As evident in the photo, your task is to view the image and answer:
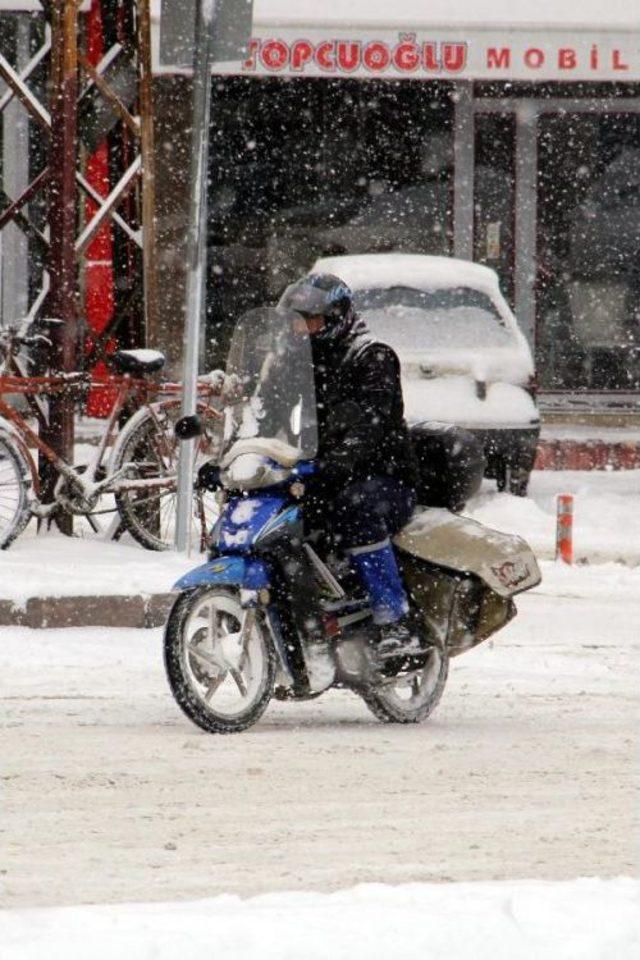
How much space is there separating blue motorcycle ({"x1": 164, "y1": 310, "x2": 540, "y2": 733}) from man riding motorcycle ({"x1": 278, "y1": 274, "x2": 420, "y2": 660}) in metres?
A: 0.07

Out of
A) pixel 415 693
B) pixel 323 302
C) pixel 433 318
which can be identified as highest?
pixel 433 318

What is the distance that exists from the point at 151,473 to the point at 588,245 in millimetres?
11944

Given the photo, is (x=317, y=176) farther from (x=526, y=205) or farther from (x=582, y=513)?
(x=582, y=513)

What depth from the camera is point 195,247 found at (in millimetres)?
10797

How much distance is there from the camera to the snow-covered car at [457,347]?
560 inches

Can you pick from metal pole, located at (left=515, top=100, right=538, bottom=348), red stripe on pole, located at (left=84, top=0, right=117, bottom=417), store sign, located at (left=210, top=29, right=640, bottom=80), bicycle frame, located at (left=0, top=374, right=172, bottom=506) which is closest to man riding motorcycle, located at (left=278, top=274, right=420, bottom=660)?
bicycle frame, located at (left=0, top=374, right=172, bottom=506)

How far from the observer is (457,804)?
6.05m

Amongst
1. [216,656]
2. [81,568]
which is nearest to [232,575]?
[216,656]

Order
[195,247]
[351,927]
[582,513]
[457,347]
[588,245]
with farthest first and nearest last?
[588,245] → [457,347] → [582,513] → [195,247] → [351,927]

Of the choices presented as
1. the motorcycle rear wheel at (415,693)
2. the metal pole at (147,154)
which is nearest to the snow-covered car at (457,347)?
the metal pole at (147,154)

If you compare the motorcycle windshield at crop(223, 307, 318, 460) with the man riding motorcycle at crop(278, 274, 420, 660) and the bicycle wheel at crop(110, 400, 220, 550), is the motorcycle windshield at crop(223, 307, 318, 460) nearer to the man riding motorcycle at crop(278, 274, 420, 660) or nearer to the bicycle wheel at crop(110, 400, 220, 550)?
the man riding motorcycle at crop(278, 274, 420, 660)

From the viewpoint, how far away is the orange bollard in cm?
1163

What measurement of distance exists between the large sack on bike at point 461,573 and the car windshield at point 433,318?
23.5ft

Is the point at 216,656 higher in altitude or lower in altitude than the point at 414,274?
lower
